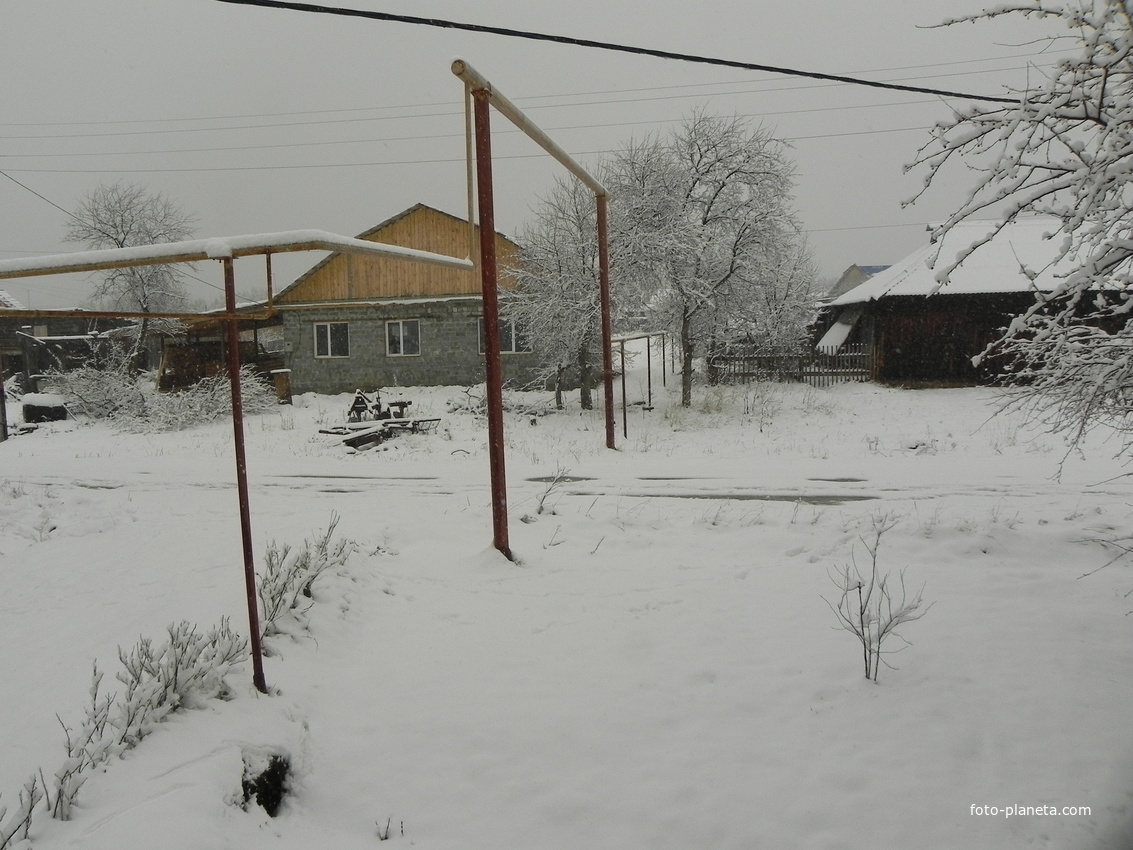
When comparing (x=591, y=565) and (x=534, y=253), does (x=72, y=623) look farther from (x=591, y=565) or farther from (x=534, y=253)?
(x=534, y=253)

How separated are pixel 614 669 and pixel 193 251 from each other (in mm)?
3529

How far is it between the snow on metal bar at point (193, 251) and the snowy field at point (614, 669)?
96.9 inches

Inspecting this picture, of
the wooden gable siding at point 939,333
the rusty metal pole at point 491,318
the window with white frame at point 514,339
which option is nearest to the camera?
the rusty metal pole at point 491,318

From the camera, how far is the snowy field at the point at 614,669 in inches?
121

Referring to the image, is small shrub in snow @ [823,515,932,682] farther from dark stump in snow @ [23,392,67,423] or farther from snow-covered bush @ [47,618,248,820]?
dark stump in snow @ [23,392,67,423]

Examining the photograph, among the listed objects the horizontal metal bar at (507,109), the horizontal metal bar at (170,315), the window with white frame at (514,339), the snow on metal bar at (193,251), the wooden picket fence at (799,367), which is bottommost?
the wooden picket fence at (799,367)

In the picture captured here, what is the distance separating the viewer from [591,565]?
602 cm

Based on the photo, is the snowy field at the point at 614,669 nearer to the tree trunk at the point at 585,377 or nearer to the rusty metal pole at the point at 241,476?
the rusty metal pole at the point at 241,476

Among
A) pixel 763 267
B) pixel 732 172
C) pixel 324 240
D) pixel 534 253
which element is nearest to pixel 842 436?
pixel 763 267

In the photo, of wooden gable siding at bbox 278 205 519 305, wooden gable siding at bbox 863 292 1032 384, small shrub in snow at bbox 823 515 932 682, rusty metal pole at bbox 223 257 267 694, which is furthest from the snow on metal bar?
wooden gable siding at bbox 863 292 1032 384

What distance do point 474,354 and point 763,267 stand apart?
9912 mm

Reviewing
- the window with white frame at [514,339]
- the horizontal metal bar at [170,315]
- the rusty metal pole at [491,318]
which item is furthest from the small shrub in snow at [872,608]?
the window with white frame at [514,339]

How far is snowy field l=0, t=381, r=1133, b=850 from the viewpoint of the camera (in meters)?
3.06

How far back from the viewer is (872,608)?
16.0ft
